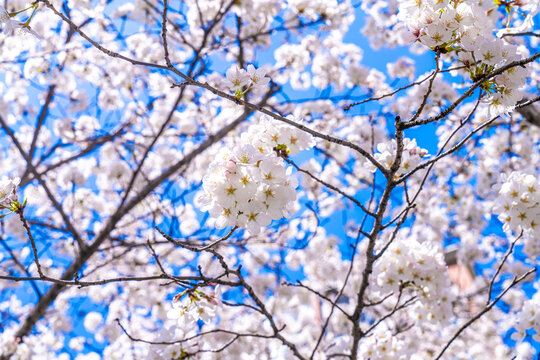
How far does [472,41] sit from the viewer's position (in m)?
1.46

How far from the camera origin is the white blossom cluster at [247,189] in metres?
1.38

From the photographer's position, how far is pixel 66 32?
4.93 metres

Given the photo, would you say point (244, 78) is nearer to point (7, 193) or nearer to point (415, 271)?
point (7, 193)

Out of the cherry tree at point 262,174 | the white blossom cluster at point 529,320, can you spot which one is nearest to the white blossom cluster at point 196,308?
the cherry tree at point 262,174

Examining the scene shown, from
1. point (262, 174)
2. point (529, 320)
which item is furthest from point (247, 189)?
point (529, 320)

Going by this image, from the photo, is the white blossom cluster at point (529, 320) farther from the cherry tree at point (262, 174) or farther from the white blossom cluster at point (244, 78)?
the white blossom cluster at point (244, 78)

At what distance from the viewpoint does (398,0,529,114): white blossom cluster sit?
4.66ft

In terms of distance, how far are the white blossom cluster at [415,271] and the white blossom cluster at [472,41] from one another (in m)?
1.08

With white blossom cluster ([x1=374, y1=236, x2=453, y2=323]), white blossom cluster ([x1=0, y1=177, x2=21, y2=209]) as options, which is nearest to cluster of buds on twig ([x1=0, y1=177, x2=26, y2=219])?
white blossom cluster ([x1=0, y1=177, x2=21, y2=209])

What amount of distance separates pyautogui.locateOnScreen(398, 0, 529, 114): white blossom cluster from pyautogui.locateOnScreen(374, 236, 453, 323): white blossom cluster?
3.55ft

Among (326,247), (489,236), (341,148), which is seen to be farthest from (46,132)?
(489,236)

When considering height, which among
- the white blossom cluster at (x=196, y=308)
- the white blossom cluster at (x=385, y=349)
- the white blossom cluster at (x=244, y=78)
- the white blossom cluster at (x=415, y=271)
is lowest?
the white blossom cluster at (x=196, y=308)

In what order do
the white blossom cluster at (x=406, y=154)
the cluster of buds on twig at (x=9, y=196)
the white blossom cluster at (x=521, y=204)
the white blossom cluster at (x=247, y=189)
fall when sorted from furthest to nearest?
the white blossom cluster at (x=521, y=204)
the white blossom cluster at (x=406, y=154)
the cluster of buds on twig at (x=9, y=196)
the white blossom cluster at (x=247, y=189)

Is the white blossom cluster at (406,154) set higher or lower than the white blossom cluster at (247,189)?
higher
